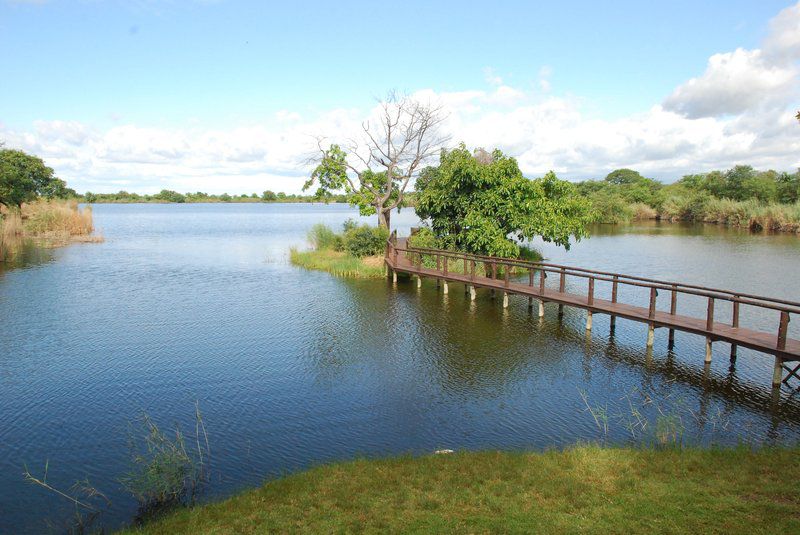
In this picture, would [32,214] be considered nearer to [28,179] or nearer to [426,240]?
[28,179]

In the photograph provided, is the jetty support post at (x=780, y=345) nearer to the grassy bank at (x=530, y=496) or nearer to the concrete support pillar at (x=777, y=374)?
the concrete support pillar at (x=777, y=374)

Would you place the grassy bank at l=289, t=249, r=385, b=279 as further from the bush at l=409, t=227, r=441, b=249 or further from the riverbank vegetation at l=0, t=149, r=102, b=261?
the riverbank vegetation at l=0, t=149, r=102, b=261

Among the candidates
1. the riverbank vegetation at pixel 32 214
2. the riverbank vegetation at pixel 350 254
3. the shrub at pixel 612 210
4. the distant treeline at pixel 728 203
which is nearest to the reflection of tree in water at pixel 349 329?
the riverbank vegetation at pixel 350 254

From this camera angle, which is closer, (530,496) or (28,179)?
(530,496)

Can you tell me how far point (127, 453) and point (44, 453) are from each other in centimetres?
144

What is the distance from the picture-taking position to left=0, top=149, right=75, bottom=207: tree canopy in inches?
2111

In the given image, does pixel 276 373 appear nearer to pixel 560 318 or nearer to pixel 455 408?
pixel 455 408

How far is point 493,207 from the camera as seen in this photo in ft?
90.8

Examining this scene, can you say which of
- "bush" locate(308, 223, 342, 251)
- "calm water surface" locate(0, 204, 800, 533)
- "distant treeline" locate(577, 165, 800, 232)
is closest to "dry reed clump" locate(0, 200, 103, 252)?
"bush" locate(308, 223, 342, 251)

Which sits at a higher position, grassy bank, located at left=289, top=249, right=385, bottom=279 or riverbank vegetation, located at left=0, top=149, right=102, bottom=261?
riverbank vegetation, located at left=0, top=149, right=102, bottom=261

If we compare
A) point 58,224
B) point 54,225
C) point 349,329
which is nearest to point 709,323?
point 349,329

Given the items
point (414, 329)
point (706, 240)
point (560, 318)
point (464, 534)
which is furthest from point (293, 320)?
point (706, 240)

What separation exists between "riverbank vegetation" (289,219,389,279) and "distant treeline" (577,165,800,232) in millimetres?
29578

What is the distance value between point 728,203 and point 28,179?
255ft
